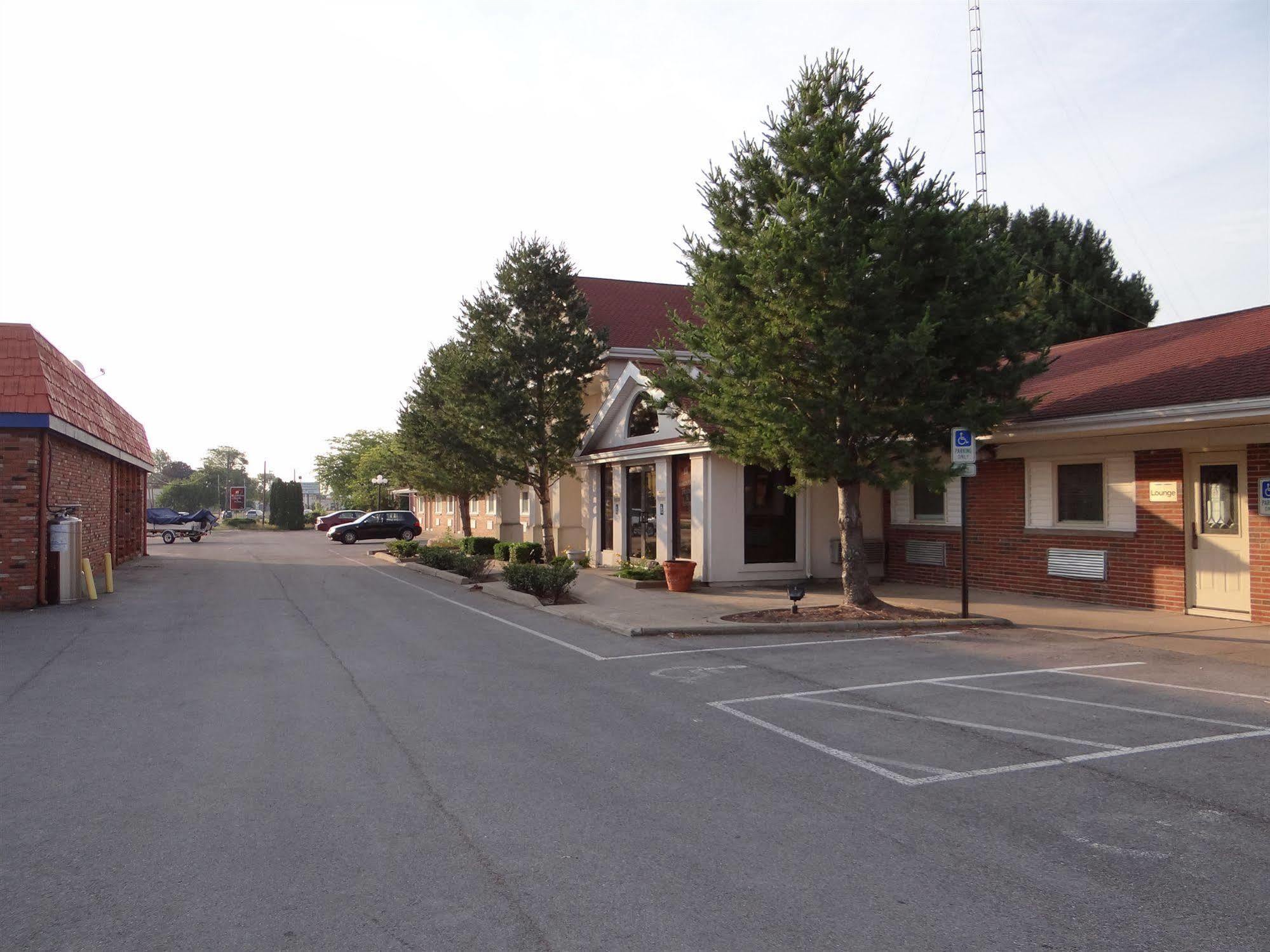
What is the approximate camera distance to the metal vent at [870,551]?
19.7 metres

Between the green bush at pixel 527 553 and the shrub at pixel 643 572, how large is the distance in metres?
4.44

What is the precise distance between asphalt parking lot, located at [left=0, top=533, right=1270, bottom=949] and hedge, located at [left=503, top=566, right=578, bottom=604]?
547 cm

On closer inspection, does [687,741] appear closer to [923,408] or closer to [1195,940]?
[1195,940]

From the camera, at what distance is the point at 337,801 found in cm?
575

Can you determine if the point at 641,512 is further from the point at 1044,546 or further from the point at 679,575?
the point at 1044,546

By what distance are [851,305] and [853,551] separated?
406 cm

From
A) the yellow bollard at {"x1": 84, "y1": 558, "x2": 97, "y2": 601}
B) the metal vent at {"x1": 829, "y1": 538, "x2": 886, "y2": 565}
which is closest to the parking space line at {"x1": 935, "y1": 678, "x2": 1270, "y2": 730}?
the metal vent at {"x1": 829, "y1": 538, "x2": 886, "y2": 565}

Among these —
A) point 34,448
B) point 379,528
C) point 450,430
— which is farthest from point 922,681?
point 379,528

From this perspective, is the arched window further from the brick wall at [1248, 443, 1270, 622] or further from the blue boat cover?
the blue boat cover

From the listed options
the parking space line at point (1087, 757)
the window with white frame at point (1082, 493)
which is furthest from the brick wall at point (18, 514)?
the window with white frame at point (1082, 493)

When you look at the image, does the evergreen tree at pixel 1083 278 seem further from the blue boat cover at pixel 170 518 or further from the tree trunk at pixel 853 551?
→ the blue boat cover at pixel 170 518

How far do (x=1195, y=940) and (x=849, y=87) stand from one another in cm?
1264

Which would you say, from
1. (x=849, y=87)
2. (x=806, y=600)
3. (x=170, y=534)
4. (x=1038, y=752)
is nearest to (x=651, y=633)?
(x=806, y=600)

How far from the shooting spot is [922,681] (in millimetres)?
9688
